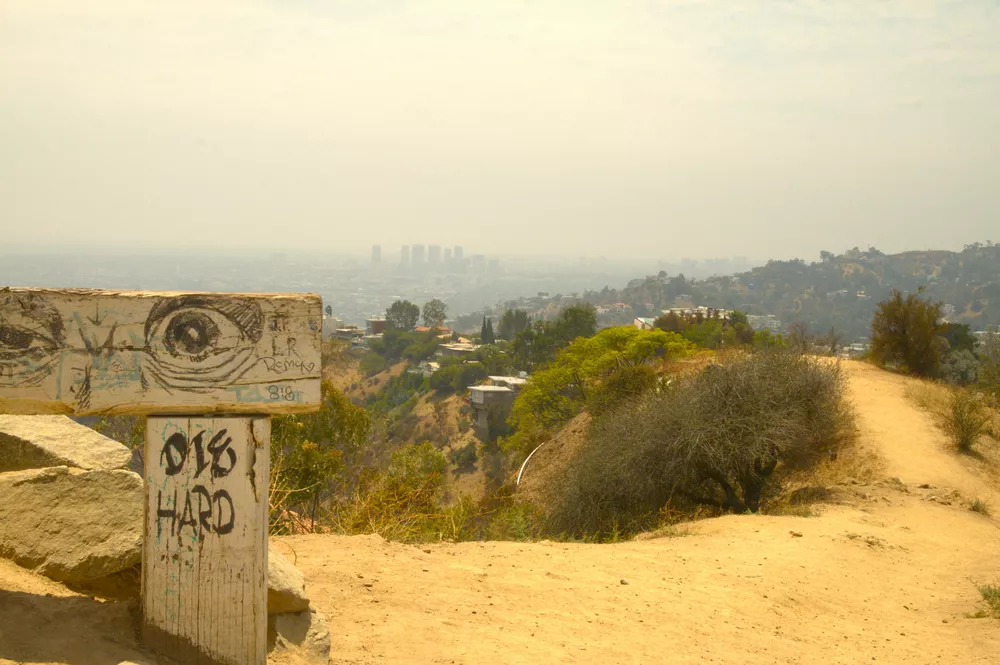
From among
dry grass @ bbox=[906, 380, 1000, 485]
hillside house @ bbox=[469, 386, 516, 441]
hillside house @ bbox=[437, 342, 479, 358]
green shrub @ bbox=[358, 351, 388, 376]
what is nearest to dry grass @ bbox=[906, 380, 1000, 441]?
dry grass @ bbox=[906, 380, 1000, 485]

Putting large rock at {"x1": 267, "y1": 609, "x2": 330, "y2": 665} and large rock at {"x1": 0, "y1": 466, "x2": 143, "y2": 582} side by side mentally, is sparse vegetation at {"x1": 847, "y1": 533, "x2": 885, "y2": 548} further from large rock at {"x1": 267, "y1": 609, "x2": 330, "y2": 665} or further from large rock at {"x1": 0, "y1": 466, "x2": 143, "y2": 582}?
large rock at {"x1": 0, "y1": 466, "x2": 143, "y2": 582}

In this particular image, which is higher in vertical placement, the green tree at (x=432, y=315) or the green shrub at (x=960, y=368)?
the green shrub at (x=960, y=368)

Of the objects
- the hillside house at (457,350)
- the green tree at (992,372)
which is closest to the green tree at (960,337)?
the green tree at (992,372)

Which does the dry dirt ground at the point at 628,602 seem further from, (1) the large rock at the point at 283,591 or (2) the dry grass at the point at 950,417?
(2) the dry grass at the point at 950,417

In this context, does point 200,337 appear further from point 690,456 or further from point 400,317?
point 400,317

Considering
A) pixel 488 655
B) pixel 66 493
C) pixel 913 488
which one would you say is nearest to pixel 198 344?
pixel 66 493

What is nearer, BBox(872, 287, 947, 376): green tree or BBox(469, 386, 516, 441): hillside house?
BBox(872, 287, 947, 376): green tree
